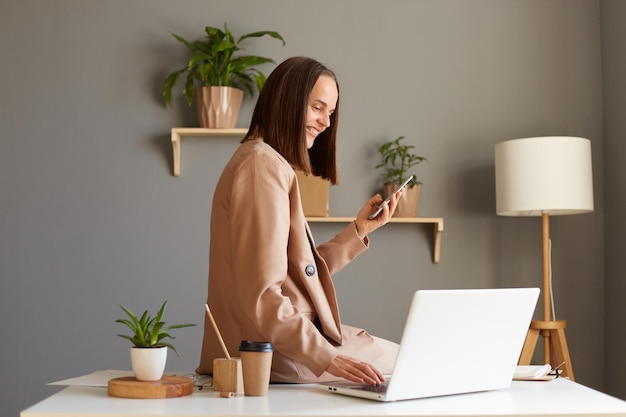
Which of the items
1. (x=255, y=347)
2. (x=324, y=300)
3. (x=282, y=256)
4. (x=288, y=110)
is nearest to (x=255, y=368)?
(x=255, y=347)

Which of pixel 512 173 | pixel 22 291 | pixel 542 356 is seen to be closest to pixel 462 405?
pixel 512 173

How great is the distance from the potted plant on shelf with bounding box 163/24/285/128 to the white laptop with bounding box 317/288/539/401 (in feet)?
6.99

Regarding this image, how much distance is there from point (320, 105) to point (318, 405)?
2.88 feet

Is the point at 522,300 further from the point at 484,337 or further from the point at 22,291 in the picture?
the point at 22,291

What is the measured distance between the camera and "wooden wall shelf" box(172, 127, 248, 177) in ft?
11.5

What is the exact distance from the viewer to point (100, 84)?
12.3ft

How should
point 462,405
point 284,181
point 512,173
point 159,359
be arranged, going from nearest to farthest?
point 462,405
point 159,359
point 284,181
point 512,173

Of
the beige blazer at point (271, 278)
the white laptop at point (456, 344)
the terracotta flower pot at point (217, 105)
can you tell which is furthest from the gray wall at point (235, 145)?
the white laptop at point (456, 344)

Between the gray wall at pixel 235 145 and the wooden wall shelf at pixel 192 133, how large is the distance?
0.22ft

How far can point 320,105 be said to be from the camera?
6.57ft

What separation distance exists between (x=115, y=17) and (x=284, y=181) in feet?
7.74

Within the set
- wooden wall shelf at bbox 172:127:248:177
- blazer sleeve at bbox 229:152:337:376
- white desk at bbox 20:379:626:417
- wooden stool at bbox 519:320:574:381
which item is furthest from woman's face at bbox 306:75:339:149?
wooden stool at bbox 519:320:574:381

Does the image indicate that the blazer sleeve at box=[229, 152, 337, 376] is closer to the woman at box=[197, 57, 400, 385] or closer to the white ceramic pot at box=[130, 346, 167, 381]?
the woman at box=[197, 57, 400, 385]

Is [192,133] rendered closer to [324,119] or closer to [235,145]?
[235,145]
